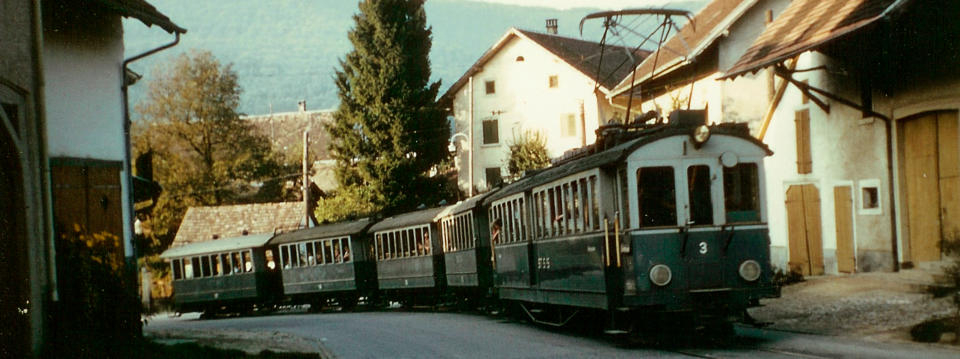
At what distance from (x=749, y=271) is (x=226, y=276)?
25.3 meters

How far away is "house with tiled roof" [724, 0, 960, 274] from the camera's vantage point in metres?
16.7

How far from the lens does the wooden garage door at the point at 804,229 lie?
2127 cm

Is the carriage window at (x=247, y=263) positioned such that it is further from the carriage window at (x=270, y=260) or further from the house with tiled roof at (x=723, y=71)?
the house with tiled roof at (x=723, y=71)

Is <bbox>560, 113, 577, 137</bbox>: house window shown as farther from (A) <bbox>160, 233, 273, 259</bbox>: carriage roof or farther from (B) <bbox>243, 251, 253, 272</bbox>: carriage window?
(B) <bbox>243, 251, 253, 272</bbox>: carriage window

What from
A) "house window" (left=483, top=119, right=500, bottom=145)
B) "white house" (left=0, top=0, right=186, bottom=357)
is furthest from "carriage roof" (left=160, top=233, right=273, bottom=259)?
"house window" (left=483, top=119, right=500, bottom=145)

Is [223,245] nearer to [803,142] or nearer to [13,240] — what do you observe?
[803,142]

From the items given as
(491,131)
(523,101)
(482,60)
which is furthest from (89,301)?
(491,131)

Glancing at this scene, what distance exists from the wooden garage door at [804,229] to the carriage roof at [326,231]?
527 inches

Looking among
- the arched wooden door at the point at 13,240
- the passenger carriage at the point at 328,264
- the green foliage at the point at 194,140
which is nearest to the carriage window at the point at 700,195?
the arched wooden door at the point at 13,240

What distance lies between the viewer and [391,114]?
4981cm

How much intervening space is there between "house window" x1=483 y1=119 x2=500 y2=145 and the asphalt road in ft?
99.7

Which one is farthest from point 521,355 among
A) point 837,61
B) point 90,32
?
point 837,61

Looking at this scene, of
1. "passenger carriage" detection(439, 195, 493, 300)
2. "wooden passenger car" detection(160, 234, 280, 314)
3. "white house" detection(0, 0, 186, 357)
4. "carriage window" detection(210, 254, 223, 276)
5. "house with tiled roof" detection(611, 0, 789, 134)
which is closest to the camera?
"white house" detection(0, 0, 186, 357)

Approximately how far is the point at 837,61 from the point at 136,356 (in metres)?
13.5
